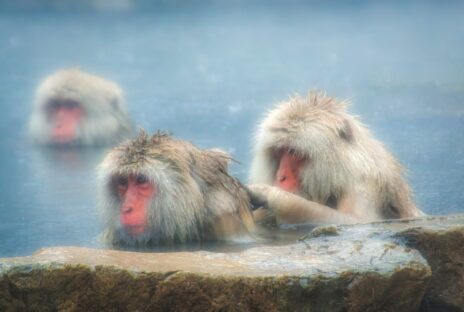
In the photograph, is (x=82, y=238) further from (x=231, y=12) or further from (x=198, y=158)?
(x=231, y=12)

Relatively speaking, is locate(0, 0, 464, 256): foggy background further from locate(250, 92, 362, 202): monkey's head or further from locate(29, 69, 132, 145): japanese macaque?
locate(250, 92, 362, 202): monkey's head

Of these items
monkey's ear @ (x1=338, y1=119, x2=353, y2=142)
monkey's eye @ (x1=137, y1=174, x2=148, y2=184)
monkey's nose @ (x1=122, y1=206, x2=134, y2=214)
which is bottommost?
monkey's nose @ (x1=122, y1=206, x2=134, y2=214)

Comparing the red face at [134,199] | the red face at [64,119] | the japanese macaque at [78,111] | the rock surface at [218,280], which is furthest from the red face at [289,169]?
the red face at [64,119]

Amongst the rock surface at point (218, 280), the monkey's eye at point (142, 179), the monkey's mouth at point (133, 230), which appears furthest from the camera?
the monkey's eye at point (142, 179)

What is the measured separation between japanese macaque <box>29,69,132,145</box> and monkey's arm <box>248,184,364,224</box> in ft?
8.28

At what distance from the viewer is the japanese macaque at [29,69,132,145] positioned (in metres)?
7.08

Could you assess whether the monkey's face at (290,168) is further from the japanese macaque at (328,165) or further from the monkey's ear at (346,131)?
the monkey's ear at (346,131)

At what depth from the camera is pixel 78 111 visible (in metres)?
7.52

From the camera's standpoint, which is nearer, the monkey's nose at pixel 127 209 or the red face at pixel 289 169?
the monkey's nose at pixel 127 209

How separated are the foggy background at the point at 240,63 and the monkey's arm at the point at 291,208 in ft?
4.72

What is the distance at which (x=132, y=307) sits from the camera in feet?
9.39

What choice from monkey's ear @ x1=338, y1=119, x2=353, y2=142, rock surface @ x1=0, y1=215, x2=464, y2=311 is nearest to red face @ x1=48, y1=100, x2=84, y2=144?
monkey's ear @ x1=338, y1=119, x2=353, y2=142

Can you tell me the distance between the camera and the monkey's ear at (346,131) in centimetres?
521

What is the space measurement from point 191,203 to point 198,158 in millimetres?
256
